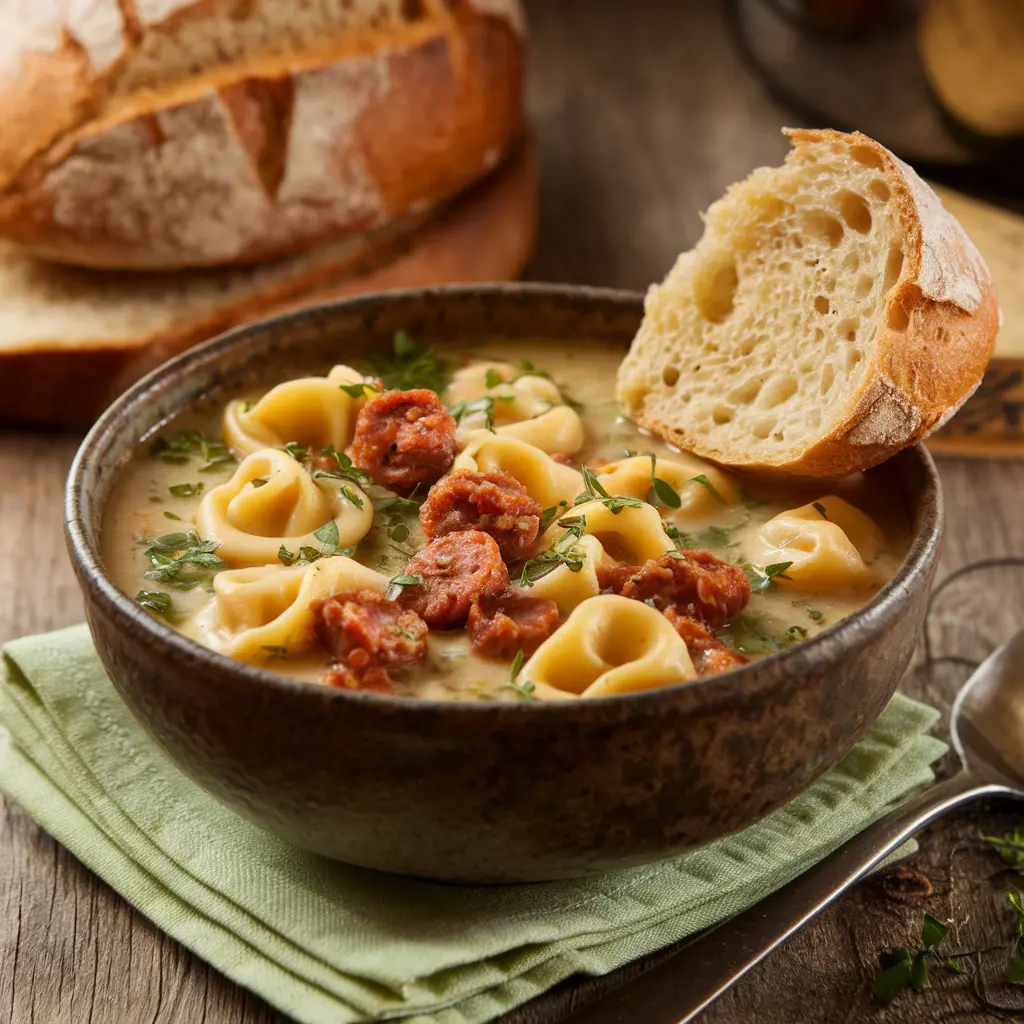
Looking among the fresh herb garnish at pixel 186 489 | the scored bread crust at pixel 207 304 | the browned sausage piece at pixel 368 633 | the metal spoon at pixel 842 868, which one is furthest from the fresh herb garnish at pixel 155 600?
the scored bread crust at pixel 207 304

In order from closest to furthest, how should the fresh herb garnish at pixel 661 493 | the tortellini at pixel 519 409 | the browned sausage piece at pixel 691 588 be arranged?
the browned sausage piece at pixel 691 588
the fresh herb garnish at pixel 661 493
the tortellini at pixel 519 409

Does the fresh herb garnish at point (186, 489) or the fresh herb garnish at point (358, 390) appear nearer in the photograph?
the fresh herb garnish at point (186, 489)

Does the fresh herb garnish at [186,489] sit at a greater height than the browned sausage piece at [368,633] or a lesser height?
lesser

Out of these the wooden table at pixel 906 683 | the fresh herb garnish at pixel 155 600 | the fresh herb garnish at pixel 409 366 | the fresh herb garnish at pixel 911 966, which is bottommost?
the wooden table at pixel 906 683

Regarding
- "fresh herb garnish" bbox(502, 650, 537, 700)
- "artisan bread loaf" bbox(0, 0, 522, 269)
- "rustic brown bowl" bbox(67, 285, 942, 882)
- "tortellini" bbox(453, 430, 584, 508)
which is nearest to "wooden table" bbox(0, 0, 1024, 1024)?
"rustic brown bowl" bbox(67, 285, 942, 882)

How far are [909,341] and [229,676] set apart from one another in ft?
5.12

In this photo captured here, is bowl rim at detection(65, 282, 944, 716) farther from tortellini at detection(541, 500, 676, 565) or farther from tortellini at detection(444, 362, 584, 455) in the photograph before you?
tortellini at detection(444, 362, 584, 455)

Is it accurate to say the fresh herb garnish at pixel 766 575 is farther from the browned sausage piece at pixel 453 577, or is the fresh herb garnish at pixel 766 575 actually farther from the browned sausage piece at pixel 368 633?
the browned sausage piece at pixel 368 633

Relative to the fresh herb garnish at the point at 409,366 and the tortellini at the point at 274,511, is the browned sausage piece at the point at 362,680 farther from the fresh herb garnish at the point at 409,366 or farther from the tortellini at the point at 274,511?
the fresh herb garnish at the point at 409,366

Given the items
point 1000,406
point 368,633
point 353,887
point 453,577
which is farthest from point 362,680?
point 1000,406

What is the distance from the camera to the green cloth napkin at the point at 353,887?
99.1 inches

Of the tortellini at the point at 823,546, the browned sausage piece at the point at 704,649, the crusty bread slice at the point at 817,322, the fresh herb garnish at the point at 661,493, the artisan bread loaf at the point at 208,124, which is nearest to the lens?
the browned sausage piece at the point at 704,649

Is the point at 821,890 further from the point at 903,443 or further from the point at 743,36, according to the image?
the point at 743,36

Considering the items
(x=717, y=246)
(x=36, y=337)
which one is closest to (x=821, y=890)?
(x=717, y=246)
